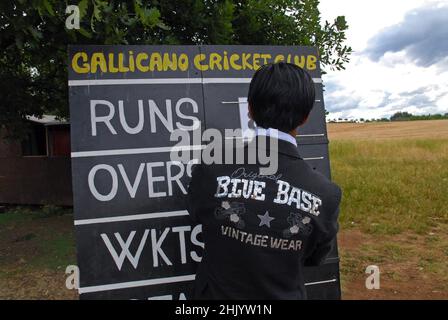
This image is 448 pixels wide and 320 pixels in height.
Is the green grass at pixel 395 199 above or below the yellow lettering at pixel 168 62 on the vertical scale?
below

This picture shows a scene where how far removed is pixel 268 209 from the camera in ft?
5.79

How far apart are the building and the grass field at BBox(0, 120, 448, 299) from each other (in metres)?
→ 0.63

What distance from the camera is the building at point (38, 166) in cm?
1215

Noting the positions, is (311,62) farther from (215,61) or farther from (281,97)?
(281,97)

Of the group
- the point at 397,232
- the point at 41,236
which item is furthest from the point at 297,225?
the point at 41,236

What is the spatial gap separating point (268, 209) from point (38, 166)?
12.1m

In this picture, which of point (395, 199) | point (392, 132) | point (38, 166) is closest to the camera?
point (395, 199)

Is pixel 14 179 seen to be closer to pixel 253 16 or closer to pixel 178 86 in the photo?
pixel 253 16

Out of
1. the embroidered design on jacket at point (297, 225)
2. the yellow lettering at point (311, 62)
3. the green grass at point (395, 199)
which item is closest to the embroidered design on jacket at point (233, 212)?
the embroidered design on jacket at point (297, 225)

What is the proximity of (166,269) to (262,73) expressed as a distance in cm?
163

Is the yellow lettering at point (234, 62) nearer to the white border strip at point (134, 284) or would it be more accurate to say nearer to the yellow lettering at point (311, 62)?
the yellow lettering at point (311, 62)

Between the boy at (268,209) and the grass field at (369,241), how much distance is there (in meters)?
3.59

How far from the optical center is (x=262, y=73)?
1.91 meters

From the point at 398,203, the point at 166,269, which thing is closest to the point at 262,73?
the point at 166,269
